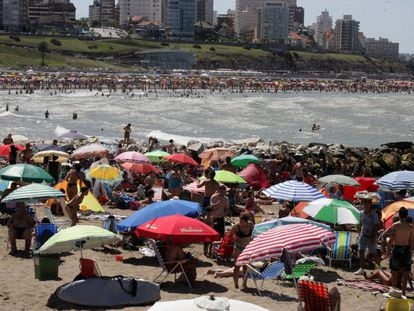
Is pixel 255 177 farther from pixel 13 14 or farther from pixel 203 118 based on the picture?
pixel 13 14

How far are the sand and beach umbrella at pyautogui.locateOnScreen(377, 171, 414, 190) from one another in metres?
3.97

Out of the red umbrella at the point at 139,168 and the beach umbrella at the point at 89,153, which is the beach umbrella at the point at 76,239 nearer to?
the red umbrella at the point at 139,168

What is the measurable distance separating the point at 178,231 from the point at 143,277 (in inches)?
45.2

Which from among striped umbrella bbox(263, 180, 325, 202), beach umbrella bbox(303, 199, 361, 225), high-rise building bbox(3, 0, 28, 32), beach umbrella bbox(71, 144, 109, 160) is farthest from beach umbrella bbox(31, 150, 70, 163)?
high-rise building bbox(3, 0, 28, 32)

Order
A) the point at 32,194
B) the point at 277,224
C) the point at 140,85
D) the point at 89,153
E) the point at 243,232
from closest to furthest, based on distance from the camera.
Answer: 1. the point at 243,232
2. the point at 277,224
3. the point at 32,194
4. the point at 89,153
5. the point at 140,85

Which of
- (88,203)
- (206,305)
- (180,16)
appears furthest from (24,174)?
(180,16)

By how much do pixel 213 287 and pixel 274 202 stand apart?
25.8ft

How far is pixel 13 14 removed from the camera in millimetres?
149250

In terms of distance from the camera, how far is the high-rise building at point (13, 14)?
485 feet

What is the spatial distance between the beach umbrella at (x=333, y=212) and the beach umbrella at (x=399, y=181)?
3.44 meters

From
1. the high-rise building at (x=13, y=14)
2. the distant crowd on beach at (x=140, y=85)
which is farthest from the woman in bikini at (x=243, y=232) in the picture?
the high-rise building at (x=13, y=14)

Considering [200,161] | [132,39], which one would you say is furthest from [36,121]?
[132,39]

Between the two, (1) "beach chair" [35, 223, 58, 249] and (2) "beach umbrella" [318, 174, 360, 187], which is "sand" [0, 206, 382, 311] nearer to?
(1) "beach chair" [35, 223, 58, 249]

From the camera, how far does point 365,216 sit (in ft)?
34.0
